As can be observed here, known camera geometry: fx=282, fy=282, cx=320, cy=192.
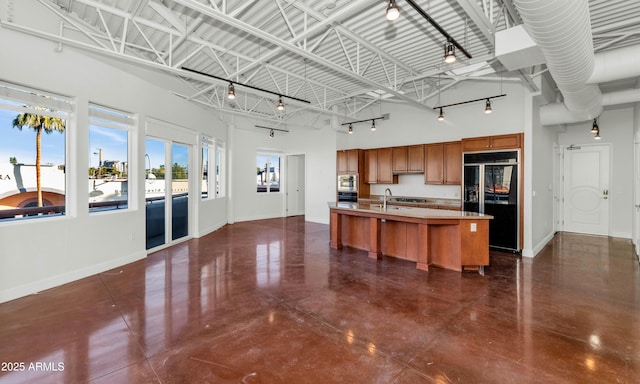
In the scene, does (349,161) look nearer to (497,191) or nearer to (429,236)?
(497,191)

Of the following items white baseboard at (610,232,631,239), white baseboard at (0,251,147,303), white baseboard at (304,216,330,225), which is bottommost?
white baseboard at (0,251,147,303)

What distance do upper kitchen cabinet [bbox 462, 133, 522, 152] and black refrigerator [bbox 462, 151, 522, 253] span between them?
0.40 feet

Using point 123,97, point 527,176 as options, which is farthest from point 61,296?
point 527,176

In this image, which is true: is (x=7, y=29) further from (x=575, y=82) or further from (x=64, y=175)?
(x=575, y=82)

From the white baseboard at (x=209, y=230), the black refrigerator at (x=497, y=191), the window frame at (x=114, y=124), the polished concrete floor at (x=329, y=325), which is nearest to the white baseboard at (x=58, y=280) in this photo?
the polished concrete floor at (x=329, y=325)

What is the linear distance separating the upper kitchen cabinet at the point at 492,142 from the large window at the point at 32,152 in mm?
7225

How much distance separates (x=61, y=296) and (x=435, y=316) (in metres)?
4.58

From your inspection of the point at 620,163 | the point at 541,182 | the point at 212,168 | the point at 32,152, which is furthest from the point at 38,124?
the point at 620,163

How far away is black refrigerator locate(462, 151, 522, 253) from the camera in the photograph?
18.5 feet

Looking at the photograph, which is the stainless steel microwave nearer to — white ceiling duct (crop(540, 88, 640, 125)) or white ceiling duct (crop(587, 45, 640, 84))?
white ceiling duct (crop(540, 88, 640, 125))

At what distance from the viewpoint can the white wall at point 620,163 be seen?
22.2 feet

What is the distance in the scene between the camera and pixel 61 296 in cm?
359

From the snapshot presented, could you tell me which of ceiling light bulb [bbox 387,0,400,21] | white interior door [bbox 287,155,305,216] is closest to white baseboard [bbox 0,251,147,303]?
ceiling light bulb [bbox 387,0,400,21]

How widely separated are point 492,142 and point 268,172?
7.36m
